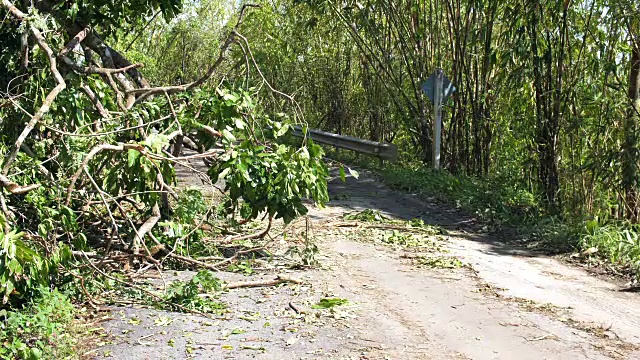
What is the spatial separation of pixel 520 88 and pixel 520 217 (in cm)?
220

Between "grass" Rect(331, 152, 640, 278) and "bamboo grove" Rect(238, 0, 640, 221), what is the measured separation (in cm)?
31

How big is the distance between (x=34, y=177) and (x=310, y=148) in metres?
2.55

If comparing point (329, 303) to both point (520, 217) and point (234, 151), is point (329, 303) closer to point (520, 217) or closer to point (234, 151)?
point (234, 151)

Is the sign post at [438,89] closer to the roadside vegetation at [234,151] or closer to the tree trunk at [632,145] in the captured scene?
the roadside vegetation at [234,151]

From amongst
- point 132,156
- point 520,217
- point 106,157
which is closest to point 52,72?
point 106,157

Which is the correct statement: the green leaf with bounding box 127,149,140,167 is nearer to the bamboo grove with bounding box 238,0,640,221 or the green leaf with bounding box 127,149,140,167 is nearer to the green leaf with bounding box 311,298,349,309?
the green leaf with bounding box 311,298,349,309

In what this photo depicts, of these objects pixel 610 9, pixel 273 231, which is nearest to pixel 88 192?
pixel 273 231

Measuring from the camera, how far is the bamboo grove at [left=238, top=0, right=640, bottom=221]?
10398 millimetres

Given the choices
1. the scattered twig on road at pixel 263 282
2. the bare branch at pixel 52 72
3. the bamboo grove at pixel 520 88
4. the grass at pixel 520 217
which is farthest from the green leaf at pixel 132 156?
the bamboo grove at pixel 520 88

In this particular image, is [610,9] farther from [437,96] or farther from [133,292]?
[133,292]

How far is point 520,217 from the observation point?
1102 centimetres

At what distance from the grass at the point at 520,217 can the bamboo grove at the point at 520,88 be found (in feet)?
1.01

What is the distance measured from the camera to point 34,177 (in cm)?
678

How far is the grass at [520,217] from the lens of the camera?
29.0 ft
